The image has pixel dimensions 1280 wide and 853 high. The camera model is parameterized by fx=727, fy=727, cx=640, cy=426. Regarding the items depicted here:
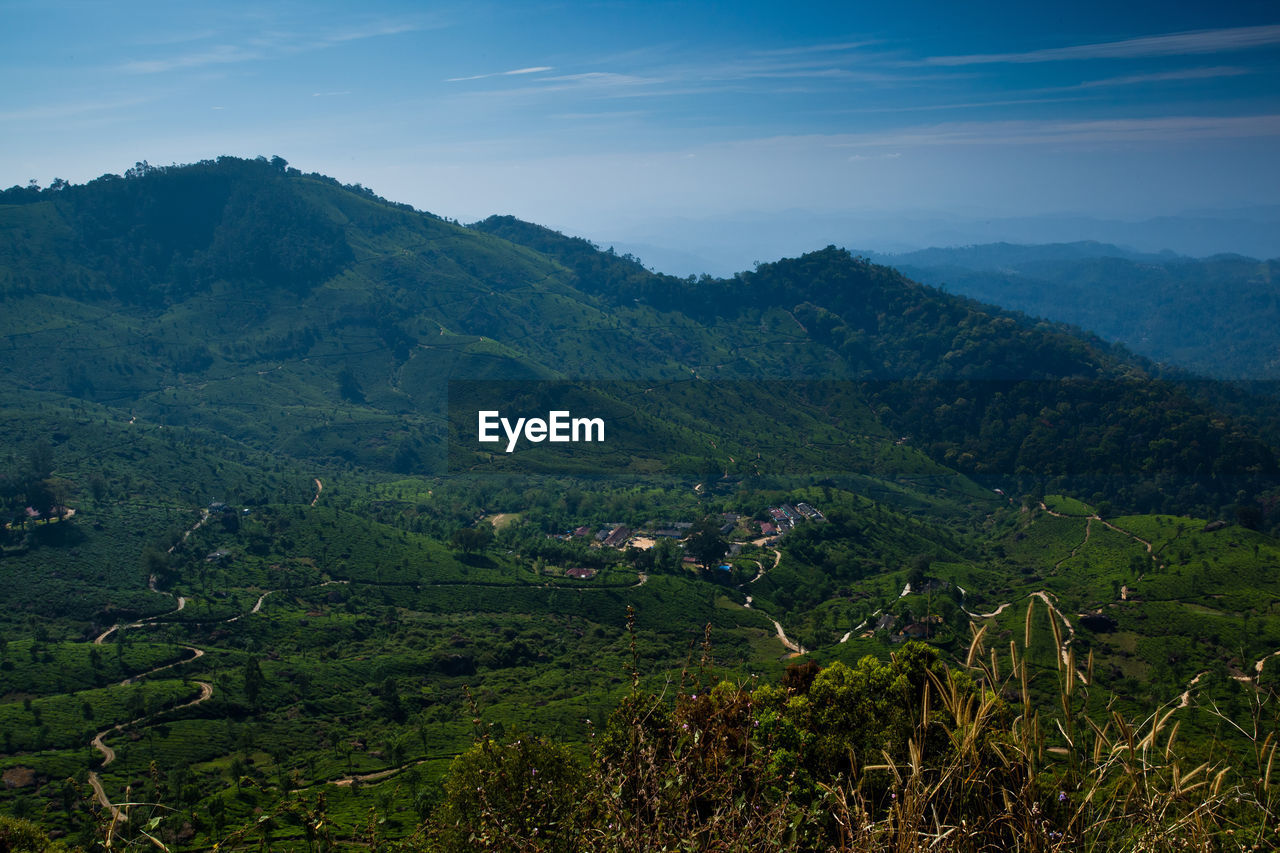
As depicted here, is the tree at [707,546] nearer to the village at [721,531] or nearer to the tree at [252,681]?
the village at [721,531]

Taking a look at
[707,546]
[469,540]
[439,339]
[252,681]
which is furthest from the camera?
[439,339]

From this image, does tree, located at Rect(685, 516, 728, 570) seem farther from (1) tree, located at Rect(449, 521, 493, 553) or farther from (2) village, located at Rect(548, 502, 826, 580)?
(1) tree, located at Rect(449, 521, 493, 553)

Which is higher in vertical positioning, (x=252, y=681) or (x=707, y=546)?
(x=707, y=546)

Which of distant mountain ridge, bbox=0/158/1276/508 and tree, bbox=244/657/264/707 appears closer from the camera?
tree, bbox=244/657/264/707

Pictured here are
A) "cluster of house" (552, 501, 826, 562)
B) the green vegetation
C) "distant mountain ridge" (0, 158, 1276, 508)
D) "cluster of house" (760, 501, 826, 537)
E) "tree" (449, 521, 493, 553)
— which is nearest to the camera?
the green vegetation

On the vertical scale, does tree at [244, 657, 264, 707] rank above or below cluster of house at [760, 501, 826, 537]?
below

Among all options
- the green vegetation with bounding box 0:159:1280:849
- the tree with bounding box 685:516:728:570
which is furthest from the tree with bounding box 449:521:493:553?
the tree with bounding box 685:516:728:570

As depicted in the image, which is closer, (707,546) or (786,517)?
(707,546)

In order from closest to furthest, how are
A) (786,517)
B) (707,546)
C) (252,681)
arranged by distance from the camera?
(252,681) → (707,546) → (786,517)

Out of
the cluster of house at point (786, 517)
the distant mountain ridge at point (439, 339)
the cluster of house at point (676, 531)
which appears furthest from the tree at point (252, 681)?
the distant mountain ridge at point (439, 339)

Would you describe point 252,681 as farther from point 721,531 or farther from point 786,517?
point 786,517

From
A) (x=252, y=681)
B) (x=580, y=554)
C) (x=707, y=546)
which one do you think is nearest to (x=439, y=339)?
(x=580, y=554)

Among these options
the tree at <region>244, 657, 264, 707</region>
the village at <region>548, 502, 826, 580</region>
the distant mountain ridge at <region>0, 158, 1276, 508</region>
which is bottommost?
the tree at <region>244, 657, 264, 707</region>

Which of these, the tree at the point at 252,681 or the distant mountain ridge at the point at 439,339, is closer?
the tree at the point at 252,681
